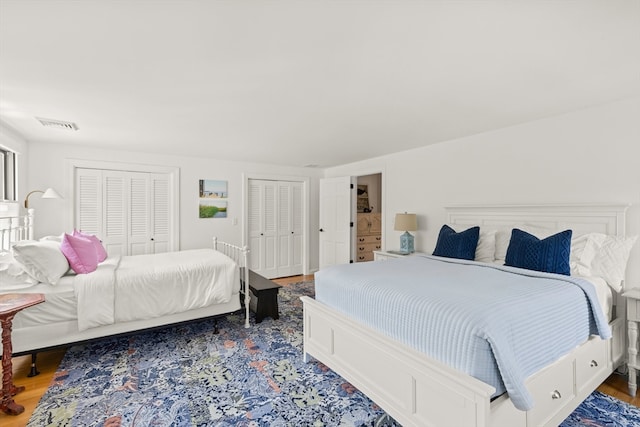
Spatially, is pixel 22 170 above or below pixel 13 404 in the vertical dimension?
above

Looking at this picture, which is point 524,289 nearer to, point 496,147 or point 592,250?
point 592,250

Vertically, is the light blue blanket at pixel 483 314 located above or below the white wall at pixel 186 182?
below

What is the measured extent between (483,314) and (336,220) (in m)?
4.28

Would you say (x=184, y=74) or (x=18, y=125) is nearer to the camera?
(x=184, y=74)

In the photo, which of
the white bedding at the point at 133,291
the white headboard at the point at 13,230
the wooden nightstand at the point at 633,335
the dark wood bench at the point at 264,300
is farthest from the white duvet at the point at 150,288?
the wooden nightstand at the point at 633,335

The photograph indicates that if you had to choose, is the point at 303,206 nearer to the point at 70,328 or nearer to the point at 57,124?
the point at 57,124

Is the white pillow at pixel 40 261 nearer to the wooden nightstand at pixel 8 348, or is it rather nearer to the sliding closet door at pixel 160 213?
the wooden nightstand at pixel 8 348

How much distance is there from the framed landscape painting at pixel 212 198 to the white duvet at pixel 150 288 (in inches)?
68.9

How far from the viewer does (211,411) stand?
2.02 metres

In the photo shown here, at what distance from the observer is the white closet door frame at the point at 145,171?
4.17 m

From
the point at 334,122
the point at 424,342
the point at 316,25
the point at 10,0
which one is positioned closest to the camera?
the point at 10,0

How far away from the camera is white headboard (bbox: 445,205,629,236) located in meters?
2.60

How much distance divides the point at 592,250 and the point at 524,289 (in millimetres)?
1137

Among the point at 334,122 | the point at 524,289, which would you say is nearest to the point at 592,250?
the point at 524,289
